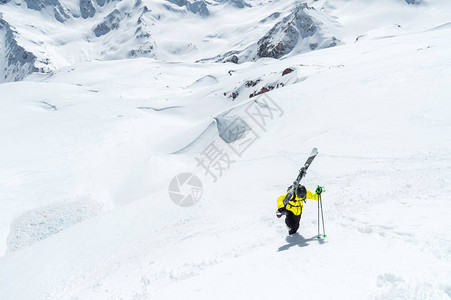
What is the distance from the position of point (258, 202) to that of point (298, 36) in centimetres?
11381

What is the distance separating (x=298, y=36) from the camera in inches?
4377

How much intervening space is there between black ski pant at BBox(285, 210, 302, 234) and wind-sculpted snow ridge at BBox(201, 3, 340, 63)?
341 feet

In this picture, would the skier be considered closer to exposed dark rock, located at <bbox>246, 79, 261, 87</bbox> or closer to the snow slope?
the snow slope

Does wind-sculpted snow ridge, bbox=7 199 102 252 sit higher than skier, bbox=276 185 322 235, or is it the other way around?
skier, bbox=276 185 322 235

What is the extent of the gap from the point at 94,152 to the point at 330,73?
20.3m

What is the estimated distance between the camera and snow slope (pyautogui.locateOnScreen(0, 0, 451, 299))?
5480 millimetres

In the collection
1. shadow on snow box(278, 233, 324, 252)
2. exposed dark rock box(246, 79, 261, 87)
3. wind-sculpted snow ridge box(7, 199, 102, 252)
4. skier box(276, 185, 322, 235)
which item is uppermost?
skier box(276, 185, 322, 235)

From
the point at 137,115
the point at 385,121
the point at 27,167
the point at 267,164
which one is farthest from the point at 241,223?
the point at 137,115

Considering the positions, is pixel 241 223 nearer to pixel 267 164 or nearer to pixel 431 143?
pixel 267 164

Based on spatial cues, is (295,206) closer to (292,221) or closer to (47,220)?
(292,221)

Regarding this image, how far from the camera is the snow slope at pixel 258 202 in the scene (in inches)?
216

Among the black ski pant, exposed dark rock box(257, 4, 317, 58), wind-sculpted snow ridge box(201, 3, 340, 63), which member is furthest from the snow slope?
exposed dark rock box(257, 4, 317, 58)

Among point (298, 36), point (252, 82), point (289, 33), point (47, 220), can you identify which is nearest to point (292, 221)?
point (47, 220)

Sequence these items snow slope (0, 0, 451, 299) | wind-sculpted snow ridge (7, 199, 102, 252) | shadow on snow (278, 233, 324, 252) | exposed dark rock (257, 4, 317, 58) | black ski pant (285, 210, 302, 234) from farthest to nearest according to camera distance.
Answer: exposed dark rock (257, 4, 317, 58) < wind-sculpted snow ridge (7, 199, 102, 252) < black ski pant (285, 210, 302, 234) < shadow on snow (278, 233, 324, 252) < snow slope (0, 0, 451, 299)
